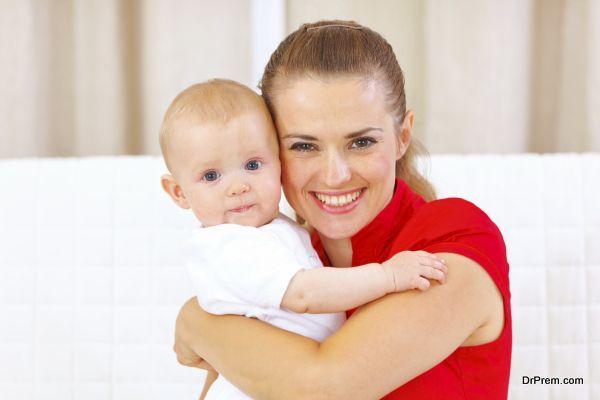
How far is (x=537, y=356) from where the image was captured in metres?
1.81

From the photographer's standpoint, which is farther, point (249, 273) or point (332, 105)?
point (332, 105)

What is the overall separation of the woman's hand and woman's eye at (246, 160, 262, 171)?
0.24m

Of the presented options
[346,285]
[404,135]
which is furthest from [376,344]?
[404,135]

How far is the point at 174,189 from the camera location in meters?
1.31

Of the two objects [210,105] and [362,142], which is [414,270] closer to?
[362,142]

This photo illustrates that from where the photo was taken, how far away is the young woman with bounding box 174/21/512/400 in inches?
41.0

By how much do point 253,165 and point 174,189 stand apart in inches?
6.5

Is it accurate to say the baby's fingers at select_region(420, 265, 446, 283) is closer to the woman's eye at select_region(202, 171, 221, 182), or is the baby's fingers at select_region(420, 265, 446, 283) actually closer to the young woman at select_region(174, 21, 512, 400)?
the young woman at select_region(174, 21, 512, 400)

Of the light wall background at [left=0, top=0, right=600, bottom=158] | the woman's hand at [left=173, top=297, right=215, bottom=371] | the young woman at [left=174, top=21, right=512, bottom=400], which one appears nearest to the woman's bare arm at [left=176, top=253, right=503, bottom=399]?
the young woman at [left=174, top=21, right=512, bottom=400]

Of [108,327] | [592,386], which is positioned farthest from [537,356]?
[108,327]

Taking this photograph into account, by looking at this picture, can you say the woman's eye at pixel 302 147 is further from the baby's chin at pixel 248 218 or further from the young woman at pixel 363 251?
the baby's chin at pixel 248 218

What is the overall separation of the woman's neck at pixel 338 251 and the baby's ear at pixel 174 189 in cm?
27

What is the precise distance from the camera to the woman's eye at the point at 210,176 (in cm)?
122

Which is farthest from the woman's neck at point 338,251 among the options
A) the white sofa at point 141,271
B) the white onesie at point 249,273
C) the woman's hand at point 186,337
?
the white sofa at point 141,271
